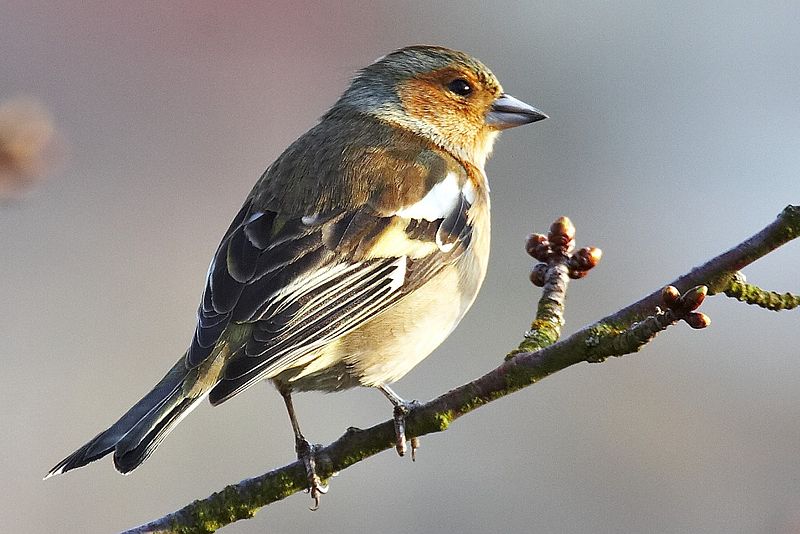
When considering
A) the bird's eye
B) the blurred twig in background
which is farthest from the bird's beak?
the blurred twig in background

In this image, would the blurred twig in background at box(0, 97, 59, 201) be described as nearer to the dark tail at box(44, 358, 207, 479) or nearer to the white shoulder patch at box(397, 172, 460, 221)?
the dark tail at box(44, 358, 207, 479)

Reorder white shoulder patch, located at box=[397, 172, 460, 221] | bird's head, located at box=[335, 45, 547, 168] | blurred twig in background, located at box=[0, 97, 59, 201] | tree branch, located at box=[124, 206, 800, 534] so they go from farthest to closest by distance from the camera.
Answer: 1. bird's head, located at box=[335, 45, 547, 168]
2. white shoulder patch, located at box=[397, 172, 460, 221]
3. tree branch, located at box=[124, 206, 800, 534]
4. blurred twig in background, located at box=[0, 97, 59, 201]

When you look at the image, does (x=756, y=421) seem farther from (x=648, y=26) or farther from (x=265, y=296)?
(x=648, y=26)

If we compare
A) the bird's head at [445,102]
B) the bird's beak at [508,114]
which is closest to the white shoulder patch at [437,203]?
the bird's head at [445,102]

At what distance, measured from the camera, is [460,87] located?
4098 millimetres

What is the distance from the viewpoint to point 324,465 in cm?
280

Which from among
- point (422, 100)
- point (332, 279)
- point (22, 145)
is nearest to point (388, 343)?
point (332, 279)

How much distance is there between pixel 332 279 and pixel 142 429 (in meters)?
0.66

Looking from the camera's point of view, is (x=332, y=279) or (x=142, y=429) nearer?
(x=142, y=429)

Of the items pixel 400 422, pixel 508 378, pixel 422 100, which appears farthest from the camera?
pixel 422 100

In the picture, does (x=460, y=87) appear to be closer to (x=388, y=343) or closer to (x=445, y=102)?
(x=445, y=102)

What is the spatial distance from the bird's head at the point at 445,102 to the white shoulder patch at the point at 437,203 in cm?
37

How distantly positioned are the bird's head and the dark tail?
1.49 meters

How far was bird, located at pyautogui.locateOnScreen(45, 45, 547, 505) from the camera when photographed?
280cm
